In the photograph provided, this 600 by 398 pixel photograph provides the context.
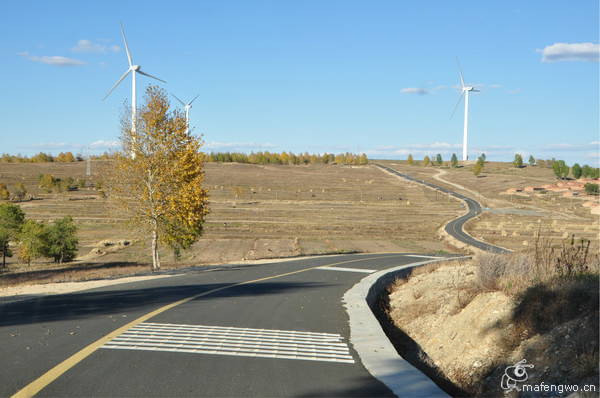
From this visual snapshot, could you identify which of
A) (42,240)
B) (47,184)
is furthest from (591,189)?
(47,184)

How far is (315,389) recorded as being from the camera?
586cm

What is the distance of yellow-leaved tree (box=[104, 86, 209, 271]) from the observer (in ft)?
88.6

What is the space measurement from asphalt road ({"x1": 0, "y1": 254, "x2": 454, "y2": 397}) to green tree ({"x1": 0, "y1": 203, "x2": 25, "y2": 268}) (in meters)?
45.9

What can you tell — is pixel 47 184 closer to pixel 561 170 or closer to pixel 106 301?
pixel 106 301

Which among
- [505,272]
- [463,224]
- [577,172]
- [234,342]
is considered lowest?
[463,224]

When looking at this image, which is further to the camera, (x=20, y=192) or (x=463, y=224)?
(x=20, y=192)

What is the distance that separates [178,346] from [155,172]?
69.0 ft

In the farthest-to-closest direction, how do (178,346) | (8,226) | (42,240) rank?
1. (8,226)
2. (42,240)
3. (178,346)

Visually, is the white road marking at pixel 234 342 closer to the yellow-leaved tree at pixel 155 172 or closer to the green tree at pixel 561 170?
the yellow-leaved tree at pixel 155 172

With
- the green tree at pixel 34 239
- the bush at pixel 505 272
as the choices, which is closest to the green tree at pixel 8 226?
the green tree at pixel 34 239

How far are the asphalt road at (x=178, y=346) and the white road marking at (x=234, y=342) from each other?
17 millimetres

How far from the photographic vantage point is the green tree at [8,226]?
51.2 metres

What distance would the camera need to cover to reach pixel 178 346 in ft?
24.5

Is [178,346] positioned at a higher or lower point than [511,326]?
higher
